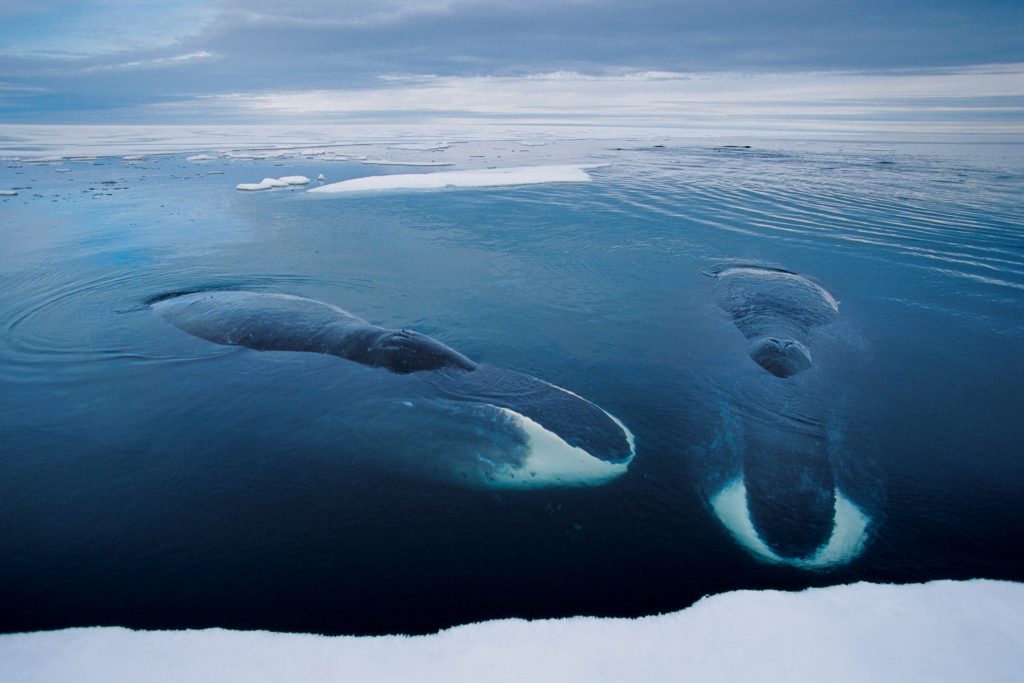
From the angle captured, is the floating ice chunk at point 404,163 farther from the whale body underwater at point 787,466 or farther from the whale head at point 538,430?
the whale head at point 538,430

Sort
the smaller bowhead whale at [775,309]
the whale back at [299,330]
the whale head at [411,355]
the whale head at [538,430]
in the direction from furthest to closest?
1. the smaller bowhead whale at [775,309]
2. the whale back at [299,330]
3. the whale head at [411,355]
4. the whale head at [538,430]

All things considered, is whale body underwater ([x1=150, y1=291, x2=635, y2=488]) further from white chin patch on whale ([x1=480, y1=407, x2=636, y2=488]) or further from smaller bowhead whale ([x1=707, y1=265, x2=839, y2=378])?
smaller bowhead whale ([x1=707, y1=265, x2=839, y2=378])

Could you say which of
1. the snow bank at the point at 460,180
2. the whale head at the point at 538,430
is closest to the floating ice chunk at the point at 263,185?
the snow bank at the point at 460,180

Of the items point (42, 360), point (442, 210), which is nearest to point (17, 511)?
point (42, 360)

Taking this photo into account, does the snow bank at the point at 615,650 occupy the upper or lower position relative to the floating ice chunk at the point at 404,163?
lower

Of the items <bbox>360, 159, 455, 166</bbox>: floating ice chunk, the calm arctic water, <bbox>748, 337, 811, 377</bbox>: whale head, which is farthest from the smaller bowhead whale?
<bbox>360, 159, 455, 166</bbox>: floating ice chunk

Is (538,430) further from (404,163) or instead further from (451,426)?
(404,163)

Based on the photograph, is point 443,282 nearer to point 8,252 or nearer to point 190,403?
point 190,403
